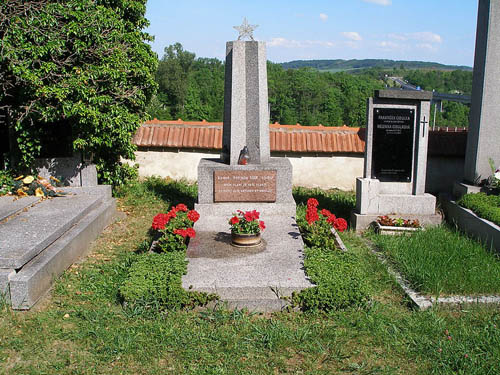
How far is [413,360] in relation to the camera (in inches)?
160

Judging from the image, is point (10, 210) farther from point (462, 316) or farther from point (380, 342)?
point (462, 316)

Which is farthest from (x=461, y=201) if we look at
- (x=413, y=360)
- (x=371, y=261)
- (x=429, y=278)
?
(x=413, y=360)

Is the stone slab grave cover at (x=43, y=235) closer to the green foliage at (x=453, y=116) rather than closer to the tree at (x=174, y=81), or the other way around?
the green foliage at (x=453, y=116)

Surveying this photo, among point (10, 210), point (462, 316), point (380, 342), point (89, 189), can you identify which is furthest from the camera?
point (89, 189)

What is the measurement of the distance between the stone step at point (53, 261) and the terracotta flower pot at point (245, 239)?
2107mm

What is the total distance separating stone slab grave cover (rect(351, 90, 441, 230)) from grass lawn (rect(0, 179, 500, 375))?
272cm

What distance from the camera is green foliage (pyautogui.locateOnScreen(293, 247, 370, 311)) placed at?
4.89 metres

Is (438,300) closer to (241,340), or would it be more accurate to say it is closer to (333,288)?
(333,288)

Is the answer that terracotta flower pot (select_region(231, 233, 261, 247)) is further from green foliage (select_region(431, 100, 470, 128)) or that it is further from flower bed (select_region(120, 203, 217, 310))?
green foliage (select_region(431, 100, 470, 128))


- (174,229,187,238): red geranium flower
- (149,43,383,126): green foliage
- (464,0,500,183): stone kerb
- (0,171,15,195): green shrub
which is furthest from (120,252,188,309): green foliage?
(149,43,383,126): green foliage

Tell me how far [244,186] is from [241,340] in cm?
342

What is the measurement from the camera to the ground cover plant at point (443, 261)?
5250mm

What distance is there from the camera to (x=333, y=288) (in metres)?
4.96

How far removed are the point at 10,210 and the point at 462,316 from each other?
5884 millimetres
